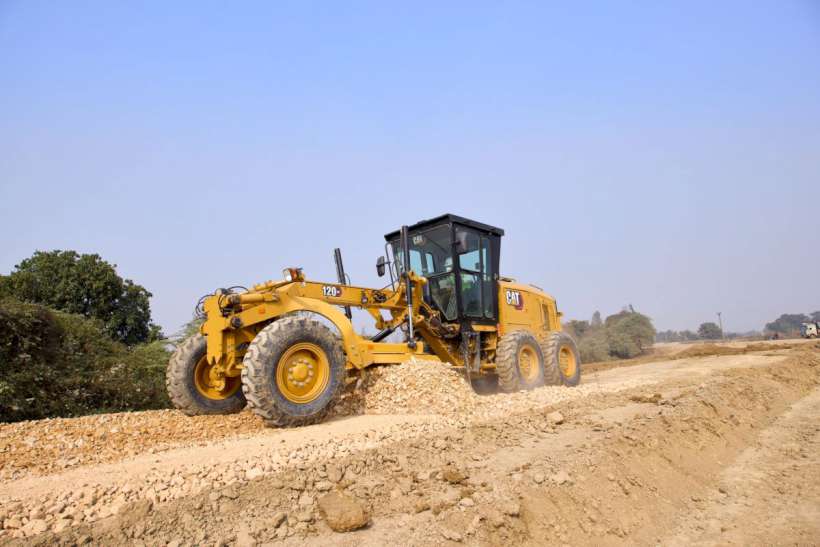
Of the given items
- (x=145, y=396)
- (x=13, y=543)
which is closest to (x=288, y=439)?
(x=13, y=543)

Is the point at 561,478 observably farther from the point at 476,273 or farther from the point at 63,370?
the point at 63,370

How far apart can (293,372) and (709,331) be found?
60.8 meters

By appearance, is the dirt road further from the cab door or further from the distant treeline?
the distant treeline

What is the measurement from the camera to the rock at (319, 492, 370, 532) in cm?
296

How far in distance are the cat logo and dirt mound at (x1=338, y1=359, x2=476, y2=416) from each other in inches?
130

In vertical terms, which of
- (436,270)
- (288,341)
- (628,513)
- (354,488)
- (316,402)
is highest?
(436,270)

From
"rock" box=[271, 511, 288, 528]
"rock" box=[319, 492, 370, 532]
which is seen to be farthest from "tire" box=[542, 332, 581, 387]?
"rock" box=[271, 511, 288, 528]

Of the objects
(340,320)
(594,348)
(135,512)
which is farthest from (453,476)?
(594,348)

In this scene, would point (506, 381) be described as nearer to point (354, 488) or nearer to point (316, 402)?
point (316, 402)

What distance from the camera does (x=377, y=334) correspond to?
8320mm

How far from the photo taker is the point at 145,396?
9.18m

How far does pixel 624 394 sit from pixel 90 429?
6190 millimetres

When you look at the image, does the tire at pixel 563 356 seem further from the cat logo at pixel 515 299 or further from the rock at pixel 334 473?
the rock at pixel 334 473

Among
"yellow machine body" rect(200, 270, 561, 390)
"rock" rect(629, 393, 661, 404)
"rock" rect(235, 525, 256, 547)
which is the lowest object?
"rock" rect(235, 525, 256, 547)
